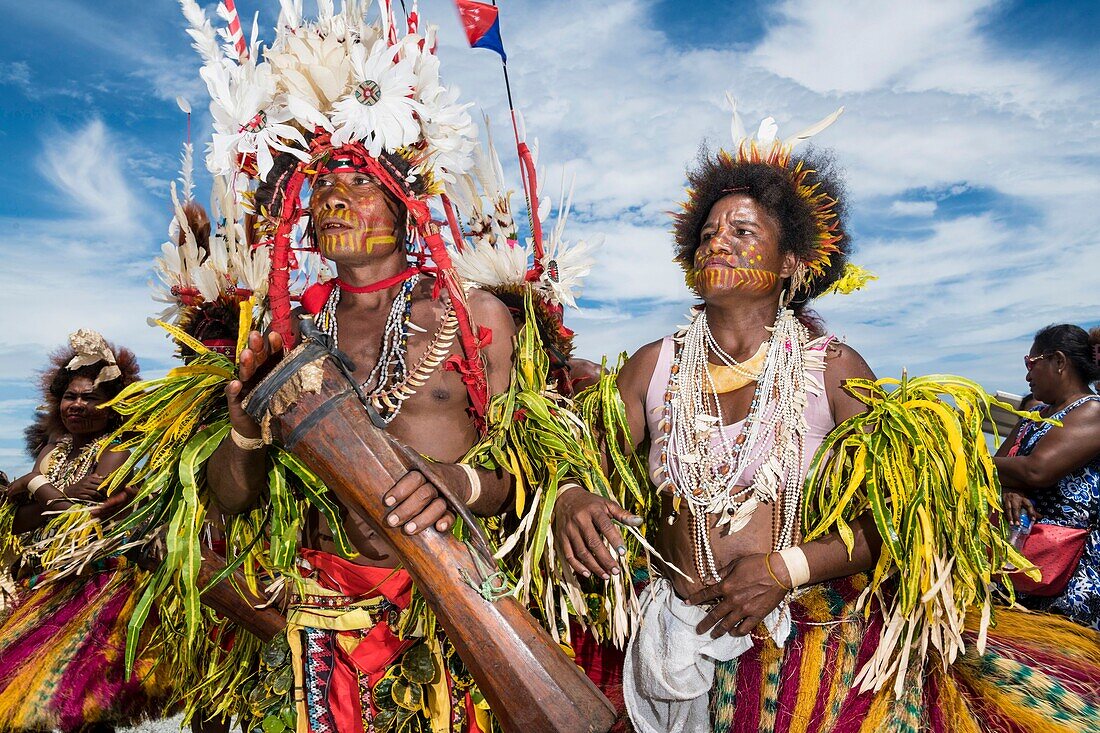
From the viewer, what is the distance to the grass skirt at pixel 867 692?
258cm

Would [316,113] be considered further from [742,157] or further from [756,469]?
[756,469]

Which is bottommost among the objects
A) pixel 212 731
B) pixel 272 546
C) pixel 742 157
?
pixel 212 731

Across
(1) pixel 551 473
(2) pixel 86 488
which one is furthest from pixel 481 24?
(2) pixel 86 488

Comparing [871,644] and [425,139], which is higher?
[425,139]

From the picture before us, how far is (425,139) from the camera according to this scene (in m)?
2.93

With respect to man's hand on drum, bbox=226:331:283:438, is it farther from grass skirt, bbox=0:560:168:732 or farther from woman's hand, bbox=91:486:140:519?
grass skirt, bbox=0:560:168:732

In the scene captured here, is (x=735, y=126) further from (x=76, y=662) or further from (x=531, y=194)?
(x=76, y=662)

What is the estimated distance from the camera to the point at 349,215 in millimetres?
2781

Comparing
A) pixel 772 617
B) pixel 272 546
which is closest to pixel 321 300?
pixel 272 546

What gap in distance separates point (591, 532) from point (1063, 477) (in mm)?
3098

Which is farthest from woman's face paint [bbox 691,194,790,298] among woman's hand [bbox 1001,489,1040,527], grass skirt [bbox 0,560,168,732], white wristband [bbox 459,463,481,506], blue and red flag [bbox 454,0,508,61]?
grass skirt [bbox 0,560,168,732]

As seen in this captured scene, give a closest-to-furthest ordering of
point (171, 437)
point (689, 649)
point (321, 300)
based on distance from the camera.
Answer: point (689, 649) → point (171, 437) → point (321, 300)

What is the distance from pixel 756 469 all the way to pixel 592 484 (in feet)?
1.72

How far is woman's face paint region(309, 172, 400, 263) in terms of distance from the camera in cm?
278
